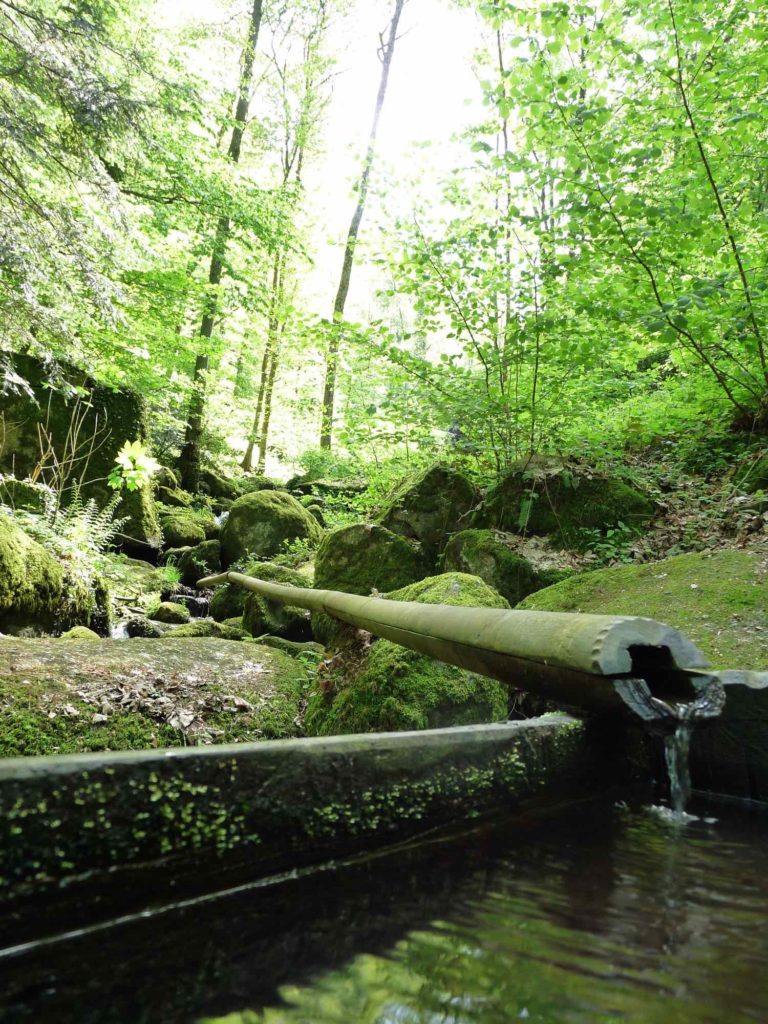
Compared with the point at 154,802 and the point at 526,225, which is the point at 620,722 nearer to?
the point at 154,802

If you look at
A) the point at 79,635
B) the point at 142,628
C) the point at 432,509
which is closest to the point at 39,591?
the point at 79,635

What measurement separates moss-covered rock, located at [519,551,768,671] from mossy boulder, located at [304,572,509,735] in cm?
95

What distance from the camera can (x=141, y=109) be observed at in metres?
7.62

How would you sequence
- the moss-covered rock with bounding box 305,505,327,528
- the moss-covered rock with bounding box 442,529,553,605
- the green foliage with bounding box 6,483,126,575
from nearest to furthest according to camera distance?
the moss-covered rock with bounding box 442,529,553,605 → the green foliage with bounding box 6,483,126,575 → the moss-covered rock with bounding box 305,505,327,528

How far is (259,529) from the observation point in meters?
12.5

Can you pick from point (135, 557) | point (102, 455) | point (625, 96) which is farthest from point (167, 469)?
point (625, 96)

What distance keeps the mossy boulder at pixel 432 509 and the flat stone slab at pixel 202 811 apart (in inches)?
211

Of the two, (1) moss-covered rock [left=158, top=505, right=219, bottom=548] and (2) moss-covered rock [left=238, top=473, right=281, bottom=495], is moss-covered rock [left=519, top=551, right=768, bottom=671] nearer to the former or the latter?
(1) moss-covered rock [left=158, top=505, right=219, bottom=548]

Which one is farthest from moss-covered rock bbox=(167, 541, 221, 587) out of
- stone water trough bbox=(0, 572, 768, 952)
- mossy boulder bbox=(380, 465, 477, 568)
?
stone water trough bbox=(0, 572, 768, 952)

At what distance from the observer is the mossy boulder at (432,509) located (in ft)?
24.7

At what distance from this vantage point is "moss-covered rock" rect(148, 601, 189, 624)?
837 cm

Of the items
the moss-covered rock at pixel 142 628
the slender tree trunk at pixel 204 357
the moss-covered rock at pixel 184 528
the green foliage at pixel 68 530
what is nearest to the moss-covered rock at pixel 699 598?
the moss-covered rock at pixel 142 628

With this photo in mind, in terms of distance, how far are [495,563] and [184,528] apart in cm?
918

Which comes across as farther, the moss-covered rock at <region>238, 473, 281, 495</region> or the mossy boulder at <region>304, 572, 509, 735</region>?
the moss-covered rock at <region>238, 473, 281, 495</region>
